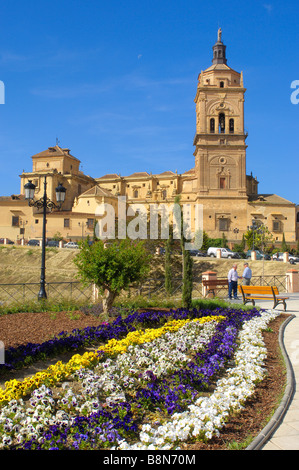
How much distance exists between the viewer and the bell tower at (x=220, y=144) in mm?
52656

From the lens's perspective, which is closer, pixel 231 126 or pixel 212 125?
pixel 212 125

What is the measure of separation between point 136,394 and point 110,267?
5665 millimetres

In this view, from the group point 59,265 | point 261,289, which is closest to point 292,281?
point 261,289

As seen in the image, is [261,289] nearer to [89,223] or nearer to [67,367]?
[67,367]

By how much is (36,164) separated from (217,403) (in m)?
64.6

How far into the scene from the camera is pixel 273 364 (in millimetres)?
7094

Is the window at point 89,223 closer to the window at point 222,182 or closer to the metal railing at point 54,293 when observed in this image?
the window at point 222,182

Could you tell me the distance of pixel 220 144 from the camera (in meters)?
53.5

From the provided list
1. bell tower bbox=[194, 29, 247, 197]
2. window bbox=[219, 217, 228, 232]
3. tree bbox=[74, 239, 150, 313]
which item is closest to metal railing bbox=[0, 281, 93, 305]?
tree bbox=[74, 239, 150, 313]

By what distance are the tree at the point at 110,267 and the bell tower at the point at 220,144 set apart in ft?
138

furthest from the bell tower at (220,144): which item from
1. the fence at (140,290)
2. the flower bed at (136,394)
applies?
the flower bed at (136,394)

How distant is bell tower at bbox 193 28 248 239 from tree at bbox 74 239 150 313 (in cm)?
4203

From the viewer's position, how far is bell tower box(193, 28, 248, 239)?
52.7 metres
